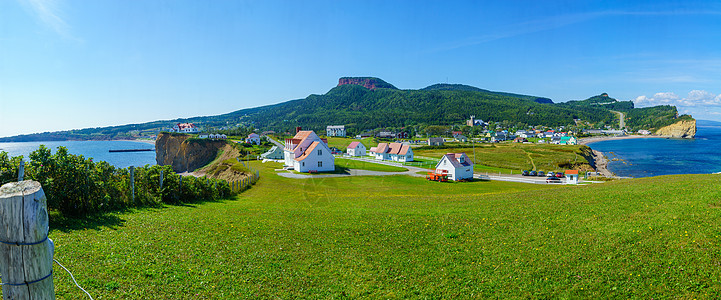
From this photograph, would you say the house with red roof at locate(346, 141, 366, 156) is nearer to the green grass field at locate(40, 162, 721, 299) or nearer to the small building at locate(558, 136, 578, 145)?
the green grass field at locate(40, 162, 721, 299)

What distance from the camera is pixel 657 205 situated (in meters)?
14.4

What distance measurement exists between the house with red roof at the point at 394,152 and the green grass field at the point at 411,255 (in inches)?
2789

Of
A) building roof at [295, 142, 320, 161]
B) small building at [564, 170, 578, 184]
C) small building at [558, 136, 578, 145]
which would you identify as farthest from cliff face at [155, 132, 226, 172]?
small building at [558, 136, 578, 145]

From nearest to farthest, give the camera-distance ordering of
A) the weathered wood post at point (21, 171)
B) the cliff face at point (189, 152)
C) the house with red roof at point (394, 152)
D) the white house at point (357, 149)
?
the weathered wood post at point (21, 171)
the house with red roof at point (394, 152)
the white house at point (357, 149)
the cliff face at point (189, 152)

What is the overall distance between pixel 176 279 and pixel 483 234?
10.6 metres

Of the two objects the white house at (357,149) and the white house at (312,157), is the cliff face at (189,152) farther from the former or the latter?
the white house at (312,157)

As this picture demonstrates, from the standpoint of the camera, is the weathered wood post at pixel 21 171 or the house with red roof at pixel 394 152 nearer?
the weathered wood post at pixel 21 171

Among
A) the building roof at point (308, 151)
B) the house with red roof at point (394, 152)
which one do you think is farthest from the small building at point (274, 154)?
the building roof at point (308, 151)

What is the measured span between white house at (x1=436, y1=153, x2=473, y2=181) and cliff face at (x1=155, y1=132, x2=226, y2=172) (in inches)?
3412

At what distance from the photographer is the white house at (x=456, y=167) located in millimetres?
55438

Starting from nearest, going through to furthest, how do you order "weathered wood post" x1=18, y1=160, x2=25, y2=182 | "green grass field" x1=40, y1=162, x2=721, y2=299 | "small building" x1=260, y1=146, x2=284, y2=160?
"green grass field" x1=40, y1=162, x2=721, y2=299 < "weathered wood post" x1=18, y1=160, x2=25, y2=182 < "small building" x1=260, y1=146, x2=284, y2=160

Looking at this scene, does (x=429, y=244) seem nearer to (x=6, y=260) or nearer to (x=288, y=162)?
(x=6, y=260)

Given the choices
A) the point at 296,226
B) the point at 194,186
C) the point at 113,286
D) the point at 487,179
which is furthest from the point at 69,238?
the point at 487,179

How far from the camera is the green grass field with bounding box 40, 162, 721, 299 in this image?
27.8 feet
